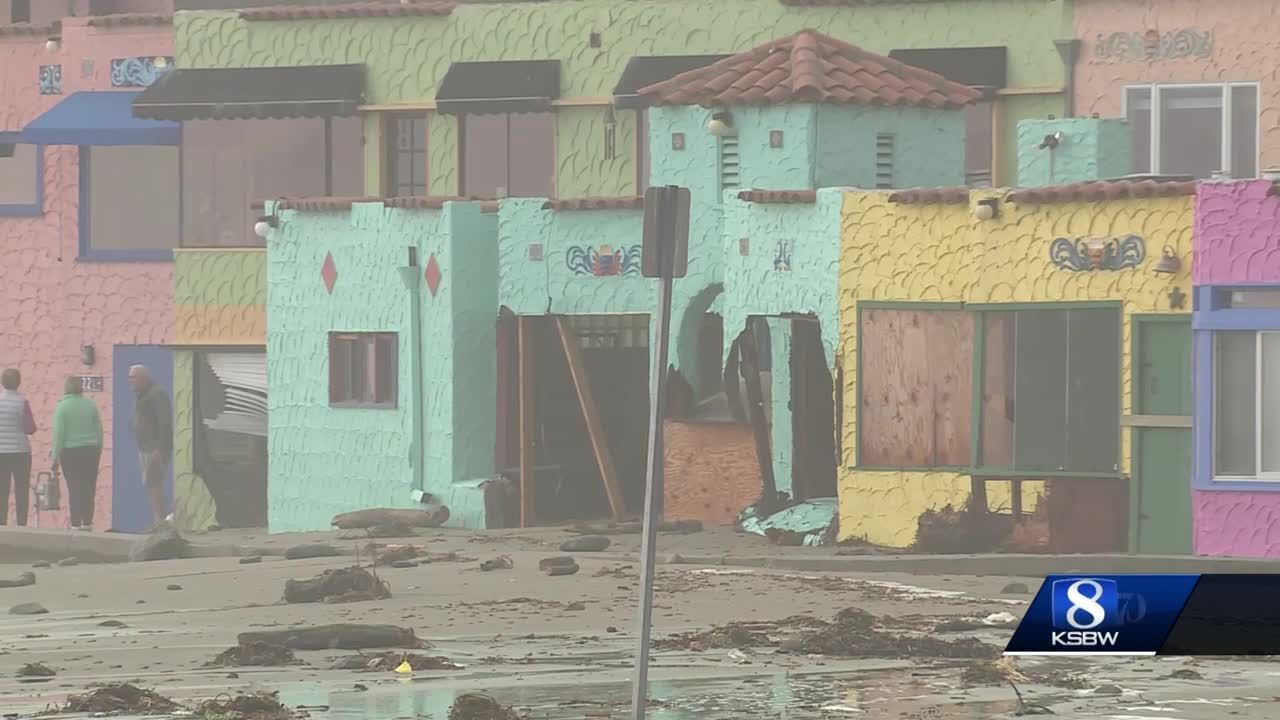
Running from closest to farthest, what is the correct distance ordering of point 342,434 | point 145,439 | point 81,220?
point 342,434, point 145,439, point 81,220

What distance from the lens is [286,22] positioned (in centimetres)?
4150

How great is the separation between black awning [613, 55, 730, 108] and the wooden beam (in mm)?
5197

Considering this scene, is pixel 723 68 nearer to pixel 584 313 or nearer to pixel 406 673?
pixel 584 313

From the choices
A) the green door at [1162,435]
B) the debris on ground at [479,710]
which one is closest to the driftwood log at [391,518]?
the green door at [1162,435]

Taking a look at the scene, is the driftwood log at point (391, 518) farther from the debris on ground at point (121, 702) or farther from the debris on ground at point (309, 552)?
the debris on ground at point (121, 702)

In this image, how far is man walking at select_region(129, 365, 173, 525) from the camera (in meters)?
38.7

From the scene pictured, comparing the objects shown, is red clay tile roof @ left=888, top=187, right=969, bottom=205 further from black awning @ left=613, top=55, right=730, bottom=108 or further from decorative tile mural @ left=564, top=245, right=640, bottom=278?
black awning @ left=613, top=55, right=730, bottom=108

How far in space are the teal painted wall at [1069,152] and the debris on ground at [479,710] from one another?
50.6ft

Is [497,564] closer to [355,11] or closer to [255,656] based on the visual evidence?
[255,656]

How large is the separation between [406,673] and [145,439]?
2083 cm

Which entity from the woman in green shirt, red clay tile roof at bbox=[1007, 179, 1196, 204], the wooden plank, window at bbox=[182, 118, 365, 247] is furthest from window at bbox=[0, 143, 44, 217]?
red clay tile roof at bbox=[1007, 179, 1196, 204]

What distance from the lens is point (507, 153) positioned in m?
40.8

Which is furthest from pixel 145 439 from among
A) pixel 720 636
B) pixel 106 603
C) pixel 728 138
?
pixel 720 636

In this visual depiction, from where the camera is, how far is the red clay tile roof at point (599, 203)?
33.7 m
